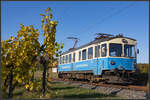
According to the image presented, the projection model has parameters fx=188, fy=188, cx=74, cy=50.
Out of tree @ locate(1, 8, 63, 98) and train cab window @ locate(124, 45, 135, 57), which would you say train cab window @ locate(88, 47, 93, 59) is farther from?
tree @ locate(1, 8, 63, 98)

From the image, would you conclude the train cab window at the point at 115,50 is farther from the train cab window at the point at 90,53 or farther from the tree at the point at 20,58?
the tree at the point at 20,58

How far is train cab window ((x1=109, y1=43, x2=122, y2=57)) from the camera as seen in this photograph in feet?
42.9

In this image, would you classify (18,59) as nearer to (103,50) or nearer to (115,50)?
(103,50)

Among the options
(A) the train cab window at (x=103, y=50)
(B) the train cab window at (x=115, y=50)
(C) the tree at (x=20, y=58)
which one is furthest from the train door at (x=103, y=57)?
(C) the tree at (x=20, y=58)

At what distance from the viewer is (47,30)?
17.9ft

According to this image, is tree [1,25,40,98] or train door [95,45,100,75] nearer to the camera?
tree [1,25,40,98]

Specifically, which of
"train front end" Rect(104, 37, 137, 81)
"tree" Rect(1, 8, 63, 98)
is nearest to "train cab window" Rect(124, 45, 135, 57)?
"train front end" Rect(104, 37, 137, 81)

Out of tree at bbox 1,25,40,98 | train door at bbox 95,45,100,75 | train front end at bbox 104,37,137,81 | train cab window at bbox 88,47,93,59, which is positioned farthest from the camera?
train cab window at bbox 88,47,93,59

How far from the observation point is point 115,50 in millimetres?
13297

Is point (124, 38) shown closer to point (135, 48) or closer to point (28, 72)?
point (135, 48)

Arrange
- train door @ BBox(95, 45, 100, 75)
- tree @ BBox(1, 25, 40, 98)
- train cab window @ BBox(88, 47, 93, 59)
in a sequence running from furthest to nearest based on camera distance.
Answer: train cab window @ BBox(88, 47, 93, 59), train door @ BBox(95, 45, 100, 75), tree @ BBox(1, 25, 40, 98)

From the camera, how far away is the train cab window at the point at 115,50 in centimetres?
1306

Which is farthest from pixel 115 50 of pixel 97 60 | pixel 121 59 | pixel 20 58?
pixel 20 58

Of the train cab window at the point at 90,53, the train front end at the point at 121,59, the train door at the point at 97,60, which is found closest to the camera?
the train front end at the point at 121,59
